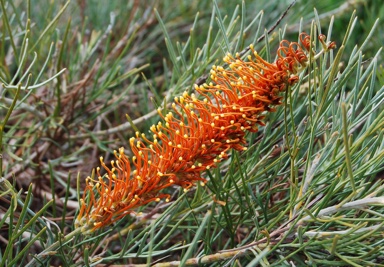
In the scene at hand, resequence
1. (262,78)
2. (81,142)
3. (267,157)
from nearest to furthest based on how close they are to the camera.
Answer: (262,78) → (267,157) → (81,142)

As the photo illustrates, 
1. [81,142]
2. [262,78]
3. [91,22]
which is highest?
[262,78]

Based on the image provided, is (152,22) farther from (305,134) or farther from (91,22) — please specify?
(305,134)

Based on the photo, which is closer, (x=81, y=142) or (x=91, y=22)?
(x=81, y=142)

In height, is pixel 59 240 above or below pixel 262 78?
below

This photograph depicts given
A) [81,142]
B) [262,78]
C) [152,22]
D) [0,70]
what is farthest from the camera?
[152,22]

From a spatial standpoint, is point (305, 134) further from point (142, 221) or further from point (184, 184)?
point (142, 221)

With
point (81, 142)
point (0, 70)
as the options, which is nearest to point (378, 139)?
point (0, 70)
